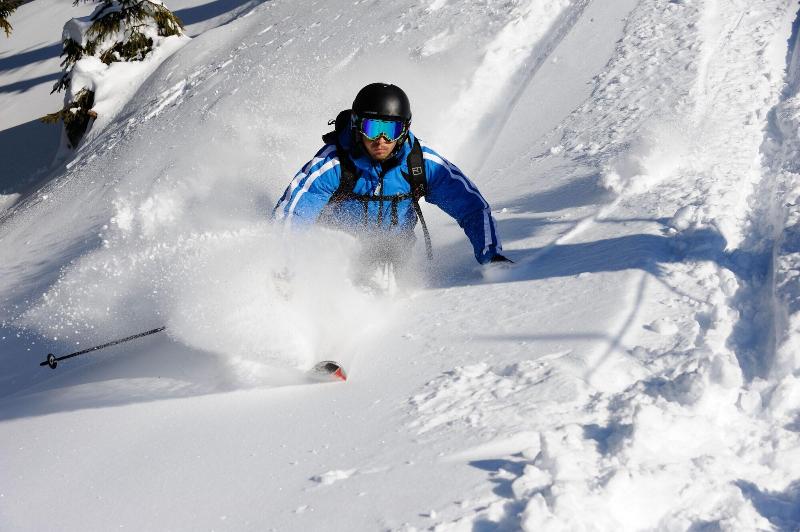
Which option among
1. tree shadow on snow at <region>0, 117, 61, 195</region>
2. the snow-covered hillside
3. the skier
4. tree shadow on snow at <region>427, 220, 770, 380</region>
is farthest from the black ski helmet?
tree shadow on snow at <region>0, 117, 61, 195</region>

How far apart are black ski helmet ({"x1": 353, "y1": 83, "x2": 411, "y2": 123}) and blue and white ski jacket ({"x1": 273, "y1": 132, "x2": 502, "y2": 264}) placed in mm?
328

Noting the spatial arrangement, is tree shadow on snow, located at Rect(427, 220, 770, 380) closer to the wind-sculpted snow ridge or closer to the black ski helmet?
the wind-sculpted snow ridge

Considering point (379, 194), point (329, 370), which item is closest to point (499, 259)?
point (379, 194)

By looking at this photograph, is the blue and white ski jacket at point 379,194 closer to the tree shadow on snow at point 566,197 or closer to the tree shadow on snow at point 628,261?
the tree shadow on snow at point 628,261

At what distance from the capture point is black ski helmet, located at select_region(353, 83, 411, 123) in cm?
462

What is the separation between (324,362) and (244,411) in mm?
483

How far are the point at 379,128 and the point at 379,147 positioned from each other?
14cm

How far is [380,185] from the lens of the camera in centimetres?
508

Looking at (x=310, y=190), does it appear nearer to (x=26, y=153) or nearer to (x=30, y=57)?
(x=26, y=153)

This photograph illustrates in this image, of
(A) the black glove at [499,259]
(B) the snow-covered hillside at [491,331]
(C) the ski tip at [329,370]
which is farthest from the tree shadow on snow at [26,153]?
(C) the ski tip at [329,370]

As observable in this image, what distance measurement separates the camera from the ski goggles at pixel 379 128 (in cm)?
466

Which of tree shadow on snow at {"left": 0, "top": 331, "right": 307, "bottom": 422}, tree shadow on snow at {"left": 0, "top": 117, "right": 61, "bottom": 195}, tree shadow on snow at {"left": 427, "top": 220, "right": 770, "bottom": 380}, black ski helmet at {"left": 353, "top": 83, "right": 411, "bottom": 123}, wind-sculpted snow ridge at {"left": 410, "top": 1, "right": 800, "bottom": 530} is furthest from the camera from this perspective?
tree shadow on snow at {"left": 0, "top": 117, "right": 61, "bottom": 195}

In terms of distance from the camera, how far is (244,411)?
3666 millimetres

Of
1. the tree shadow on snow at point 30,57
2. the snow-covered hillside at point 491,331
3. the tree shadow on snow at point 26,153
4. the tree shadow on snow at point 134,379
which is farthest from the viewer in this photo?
the tree shadow on snow at point 30,57
